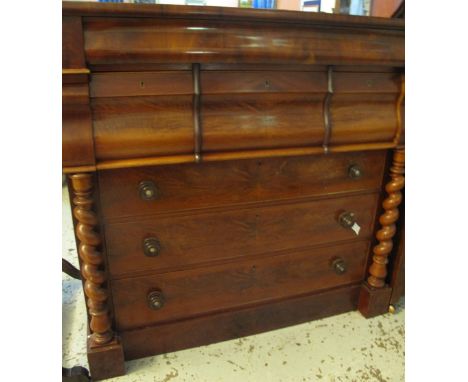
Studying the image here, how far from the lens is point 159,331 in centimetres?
123

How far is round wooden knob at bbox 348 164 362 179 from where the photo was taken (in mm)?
1205

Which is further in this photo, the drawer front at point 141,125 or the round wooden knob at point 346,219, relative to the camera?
the round wooden knob at point 346,219

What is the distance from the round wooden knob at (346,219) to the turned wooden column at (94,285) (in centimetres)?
86

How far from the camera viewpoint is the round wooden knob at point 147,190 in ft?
3.23

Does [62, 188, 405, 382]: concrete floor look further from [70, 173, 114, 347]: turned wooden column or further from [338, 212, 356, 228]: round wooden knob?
[338, 212, 356, 228]: round wooden knob

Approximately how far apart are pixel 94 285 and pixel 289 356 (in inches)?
30.1

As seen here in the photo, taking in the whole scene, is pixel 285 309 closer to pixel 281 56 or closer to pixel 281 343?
pixel 281 343

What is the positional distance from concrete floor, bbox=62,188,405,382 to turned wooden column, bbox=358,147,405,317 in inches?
2.8

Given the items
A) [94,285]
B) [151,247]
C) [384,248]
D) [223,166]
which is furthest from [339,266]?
[94,285]

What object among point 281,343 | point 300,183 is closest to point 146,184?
point 300,183

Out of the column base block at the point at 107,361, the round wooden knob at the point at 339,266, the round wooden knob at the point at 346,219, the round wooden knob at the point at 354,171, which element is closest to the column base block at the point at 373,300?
the round wooden knob at the point at 339,266

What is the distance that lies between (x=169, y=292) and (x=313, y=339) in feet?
2.06

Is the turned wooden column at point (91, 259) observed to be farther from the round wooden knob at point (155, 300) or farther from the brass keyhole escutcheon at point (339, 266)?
the brass keyhole escutcheon at point (339, 266)

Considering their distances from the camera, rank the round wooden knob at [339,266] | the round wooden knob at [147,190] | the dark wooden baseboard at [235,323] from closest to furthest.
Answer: the round wooden knob at [147,190] → the dark wooden baseboard at [235,323] → the round wooden knob at [339,266]
